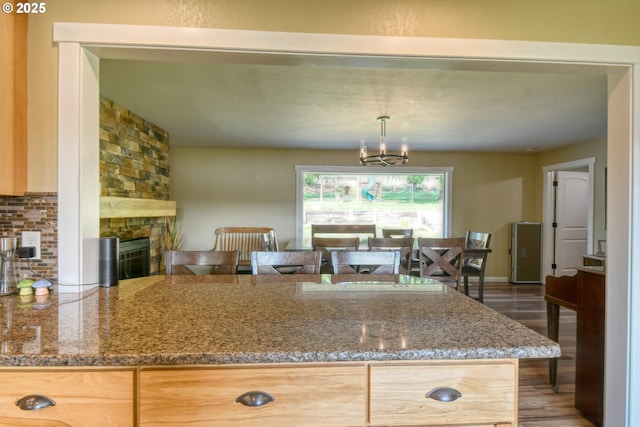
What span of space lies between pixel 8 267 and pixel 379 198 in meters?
4.62

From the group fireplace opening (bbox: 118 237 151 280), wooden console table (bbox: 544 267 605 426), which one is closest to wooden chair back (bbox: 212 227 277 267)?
fireplace opening (bbox: 118 237 151 280)

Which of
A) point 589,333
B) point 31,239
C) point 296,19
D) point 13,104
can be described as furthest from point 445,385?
point 13,104

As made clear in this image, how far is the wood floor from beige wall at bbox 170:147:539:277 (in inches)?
64.4

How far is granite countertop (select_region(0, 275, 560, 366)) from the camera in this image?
2.64ft

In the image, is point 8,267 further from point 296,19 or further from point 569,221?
point 569,221

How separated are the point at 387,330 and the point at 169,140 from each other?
435 centimetres

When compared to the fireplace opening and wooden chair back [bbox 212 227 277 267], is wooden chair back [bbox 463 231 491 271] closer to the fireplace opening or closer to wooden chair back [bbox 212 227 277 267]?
wooden chair back [bbox 212 227 277 267]

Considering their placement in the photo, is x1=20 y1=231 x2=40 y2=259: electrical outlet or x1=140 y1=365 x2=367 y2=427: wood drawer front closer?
x1=140 y1=365 x2=367 y2=427: wood drawer front

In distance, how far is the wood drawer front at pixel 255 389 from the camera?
2.65 feet

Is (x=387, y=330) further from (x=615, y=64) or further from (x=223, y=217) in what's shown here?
(x=223, y=217)

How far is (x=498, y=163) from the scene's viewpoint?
5.32 metres

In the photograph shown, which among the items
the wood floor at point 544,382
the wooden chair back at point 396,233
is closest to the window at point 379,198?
the wooden chair back at point 396,233

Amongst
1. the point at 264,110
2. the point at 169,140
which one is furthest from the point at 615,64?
the point at 169,140

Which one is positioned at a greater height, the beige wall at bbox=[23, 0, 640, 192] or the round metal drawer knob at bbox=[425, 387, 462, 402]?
the beige wall at bbox=[23, 0, 640, 192]
